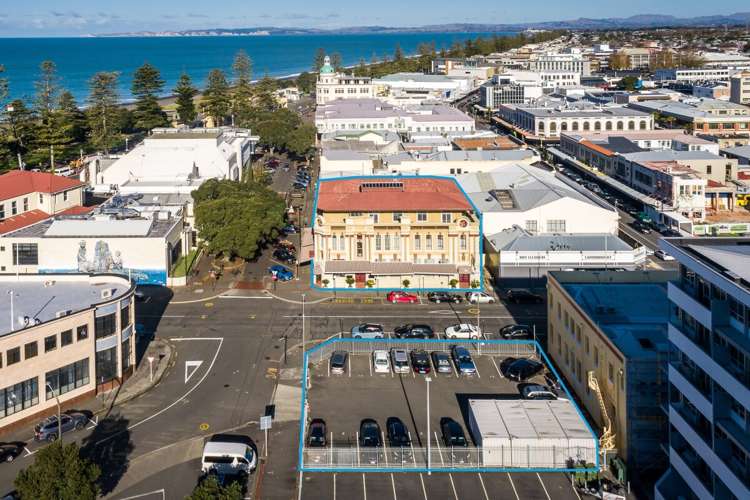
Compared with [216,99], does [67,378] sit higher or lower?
lower

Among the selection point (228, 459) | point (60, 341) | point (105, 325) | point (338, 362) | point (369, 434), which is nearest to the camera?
point (369, 434)

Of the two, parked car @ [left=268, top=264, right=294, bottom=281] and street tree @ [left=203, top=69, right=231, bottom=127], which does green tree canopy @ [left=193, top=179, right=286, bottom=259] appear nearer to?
parked car @ [left=268, top=264, right=294, bottom=281]

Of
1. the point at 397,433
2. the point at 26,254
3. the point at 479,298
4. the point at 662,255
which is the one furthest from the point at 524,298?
the point at 26,254

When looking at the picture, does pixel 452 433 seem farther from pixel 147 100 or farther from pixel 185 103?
pixel 185 103

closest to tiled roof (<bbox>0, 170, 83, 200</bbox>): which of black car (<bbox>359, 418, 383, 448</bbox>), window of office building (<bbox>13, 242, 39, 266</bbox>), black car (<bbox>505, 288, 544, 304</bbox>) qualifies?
window of office building (<bbox>13, 242, 39, 266</bbox>)

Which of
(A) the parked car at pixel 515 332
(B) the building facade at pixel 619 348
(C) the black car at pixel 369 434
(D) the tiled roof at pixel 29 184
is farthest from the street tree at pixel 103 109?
(C) the black car at pixel 369 434

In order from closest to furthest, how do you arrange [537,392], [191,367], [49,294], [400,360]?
[537,392] < [400,360] < [49,294] < [191,367]

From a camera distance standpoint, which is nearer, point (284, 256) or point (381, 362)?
point (381, 362)

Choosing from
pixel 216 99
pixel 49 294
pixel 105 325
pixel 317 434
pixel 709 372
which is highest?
pixel 216 99
